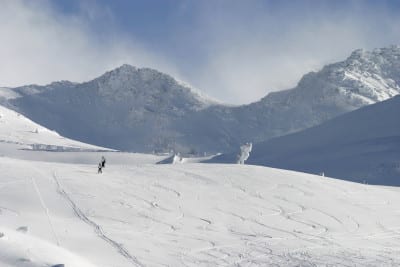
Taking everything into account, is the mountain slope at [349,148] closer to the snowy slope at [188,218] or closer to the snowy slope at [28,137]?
the snowy slope at [28,137]

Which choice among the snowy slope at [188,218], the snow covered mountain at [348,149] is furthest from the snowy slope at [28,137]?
the snowy slope at [188,218]

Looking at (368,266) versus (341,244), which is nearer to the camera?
(368,266)

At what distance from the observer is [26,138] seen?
158 m

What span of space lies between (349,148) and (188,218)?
333 ft

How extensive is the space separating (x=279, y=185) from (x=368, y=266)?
2131 centimetres

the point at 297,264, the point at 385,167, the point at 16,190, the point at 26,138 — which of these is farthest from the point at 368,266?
the point at 26,138

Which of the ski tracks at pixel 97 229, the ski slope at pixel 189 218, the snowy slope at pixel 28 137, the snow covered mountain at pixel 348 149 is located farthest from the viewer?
the snowy slope at pixel 28 137

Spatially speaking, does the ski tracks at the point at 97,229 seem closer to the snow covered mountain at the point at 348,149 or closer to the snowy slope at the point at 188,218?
the snowy slope at the point at 188,218

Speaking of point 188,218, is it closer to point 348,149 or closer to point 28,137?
point 348,149

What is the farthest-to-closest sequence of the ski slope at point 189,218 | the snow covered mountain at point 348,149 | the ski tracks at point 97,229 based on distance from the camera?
the snow covered mountain at point 348,149 → the ski slope at point 189,218 → the ski tracks at point 97,229

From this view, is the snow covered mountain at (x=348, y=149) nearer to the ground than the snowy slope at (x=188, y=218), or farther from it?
farther from it

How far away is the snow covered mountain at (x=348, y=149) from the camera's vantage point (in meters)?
112

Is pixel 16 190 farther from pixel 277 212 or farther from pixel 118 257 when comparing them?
pixel 277 212

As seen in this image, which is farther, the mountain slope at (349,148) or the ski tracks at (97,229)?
the mountain slope at (349,148)
